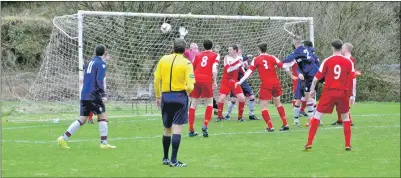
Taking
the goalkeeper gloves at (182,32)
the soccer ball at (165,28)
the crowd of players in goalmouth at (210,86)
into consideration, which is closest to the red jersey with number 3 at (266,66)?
the crowd of players in goalmouth at (210,86)

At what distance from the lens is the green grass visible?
398 inches

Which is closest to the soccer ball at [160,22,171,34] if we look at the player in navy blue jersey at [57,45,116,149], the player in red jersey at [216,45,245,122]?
the player in red jersey at [216,45,245,122]

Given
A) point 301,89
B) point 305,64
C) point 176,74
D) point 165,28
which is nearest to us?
point 176,74

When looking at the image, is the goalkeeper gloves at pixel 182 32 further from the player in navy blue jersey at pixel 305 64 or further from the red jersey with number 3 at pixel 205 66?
the red jersey with number 3 at pixel 205 66

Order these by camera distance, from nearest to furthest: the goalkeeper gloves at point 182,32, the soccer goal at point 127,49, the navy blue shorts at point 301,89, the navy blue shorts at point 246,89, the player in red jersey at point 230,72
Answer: the navy blue shorts at point 301,89
the player in red jersey at point 230,72
the navy blue shorts at point 246,89
the soccer goal at point 127,49
the goalkeeper gloves at point 182,32

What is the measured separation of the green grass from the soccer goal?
322 cm

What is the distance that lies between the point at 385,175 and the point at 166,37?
606 inches

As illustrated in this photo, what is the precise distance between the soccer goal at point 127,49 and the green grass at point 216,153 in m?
3.22

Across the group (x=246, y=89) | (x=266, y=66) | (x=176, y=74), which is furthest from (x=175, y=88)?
(x=246, y=89)

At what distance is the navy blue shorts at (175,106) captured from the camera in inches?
417

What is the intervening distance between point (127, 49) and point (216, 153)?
1201 centimetres

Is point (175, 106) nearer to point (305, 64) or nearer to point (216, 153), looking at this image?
point (216, 153)

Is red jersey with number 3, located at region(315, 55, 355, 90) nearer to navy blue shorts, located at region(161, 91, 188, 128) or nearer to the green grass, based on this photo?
the green grass

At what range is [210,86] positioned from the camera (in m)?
15.0
